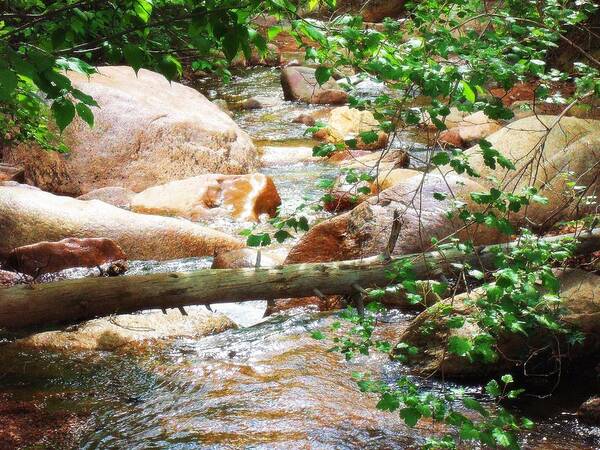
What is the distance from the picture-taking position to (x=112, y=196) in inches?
347

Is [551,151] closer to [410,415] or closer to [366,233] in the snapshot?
[366,233]

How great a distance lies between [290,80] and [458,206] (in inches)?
517

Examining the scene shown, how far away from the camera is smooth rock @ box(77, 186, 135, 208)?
870cm

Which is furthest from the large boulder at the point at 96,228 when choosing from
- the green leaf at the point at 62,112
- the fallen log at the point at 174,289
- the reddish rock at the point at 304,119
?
the reddish rock at the point at 304,119

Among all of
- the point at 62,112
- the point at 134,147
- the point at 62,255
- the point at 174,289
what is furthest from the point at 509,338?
the point at 134,147

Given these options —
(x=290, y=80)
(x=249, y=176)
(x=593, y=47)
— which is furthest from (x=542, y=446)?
(x=290, y=80)

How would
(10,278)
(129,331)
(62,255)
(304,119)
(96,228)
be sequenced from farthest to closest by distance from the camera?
(304,119) < (96,228) < (62,255) < (10,278) < (129,331)

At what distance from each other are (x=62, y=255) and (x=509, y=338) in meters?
4.23

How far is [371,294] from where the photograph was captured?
305 centimetres

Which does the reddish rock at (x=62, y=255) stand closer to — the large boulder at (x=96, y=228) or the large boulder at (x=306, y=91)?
the large boulder at (x=96, y=228)

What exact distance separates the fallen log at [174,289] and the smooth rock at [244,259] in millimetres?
2050

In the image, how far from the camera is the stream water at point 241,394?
12.4 feet

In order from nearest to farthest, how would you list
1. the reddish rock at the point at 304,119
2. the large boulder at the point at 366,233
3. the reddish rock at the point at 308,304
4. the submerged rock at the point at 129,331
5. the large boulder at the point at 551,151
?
the submerged rock at the point at 129,331, the reddish rock at the point at 308,304, the large boulder at the point at 366,233, the large boulder at the point at 551,151, the reddish rock at the point at 304,119

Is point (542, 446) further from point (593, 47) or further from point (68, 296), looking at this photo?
point (593, 47)
